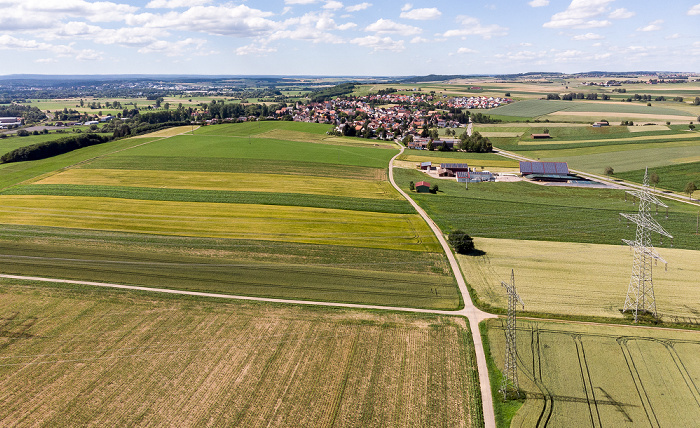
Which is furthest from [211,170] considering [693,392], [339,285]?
[693,392]

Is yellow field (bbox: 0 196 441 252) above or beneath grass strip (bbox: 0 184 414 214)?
beneath

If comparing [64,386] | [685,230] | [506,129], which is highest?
[506,129]

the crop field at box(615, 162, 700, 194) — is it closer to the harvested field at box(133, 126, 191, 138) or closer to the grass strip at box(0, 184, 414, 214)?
the grass strip at box(0, 184, 414, 214)

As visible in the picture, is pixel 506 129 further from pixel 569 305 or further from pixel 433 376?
pixel 433 376

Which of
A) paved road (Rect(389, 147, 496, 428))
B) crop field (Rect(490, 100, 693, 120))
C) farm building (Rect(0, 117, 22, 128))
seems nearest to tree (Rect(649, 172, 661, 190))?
paved road (Rect(389, 147, 496, 428))

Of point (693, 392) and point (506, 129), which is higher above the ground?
point (506, 129)

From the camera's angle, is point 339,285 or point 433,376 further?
point 339,285

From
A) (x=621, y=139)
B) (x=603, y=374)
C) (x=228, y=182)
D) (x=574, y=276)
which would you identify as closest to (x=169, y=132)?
(x=228, y=182)
